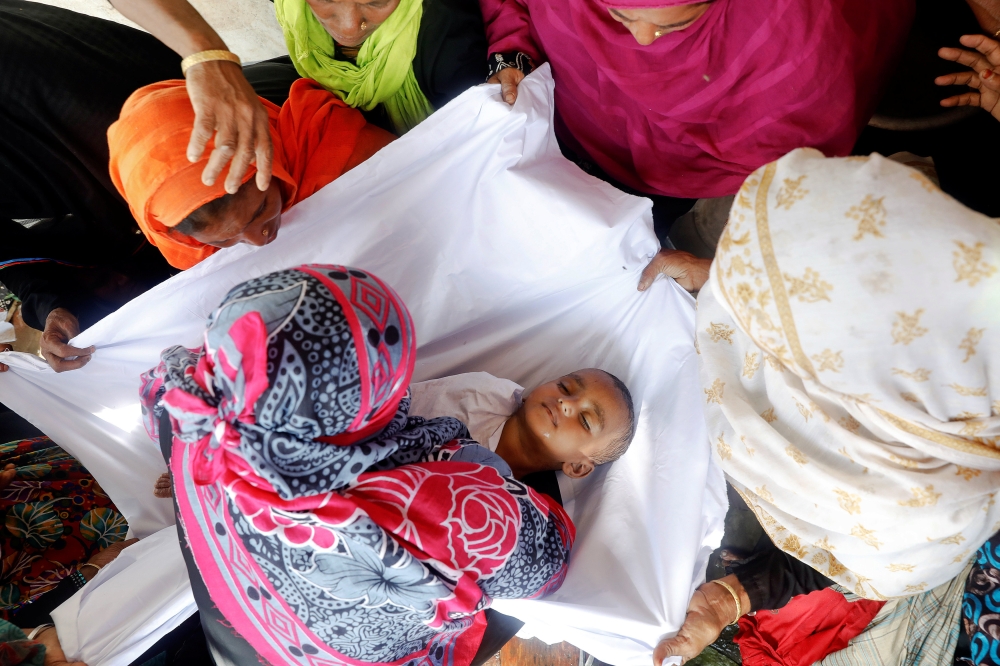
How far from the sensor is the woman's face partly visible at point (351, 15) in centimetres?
134

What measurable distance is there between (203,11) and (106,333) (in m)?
1.55

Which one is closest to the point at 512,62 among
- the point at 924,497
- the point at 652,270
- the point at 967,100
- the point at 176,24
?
the point at 652,270

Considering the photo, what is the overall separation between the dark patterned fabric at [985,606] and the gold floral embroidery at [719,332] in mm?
644

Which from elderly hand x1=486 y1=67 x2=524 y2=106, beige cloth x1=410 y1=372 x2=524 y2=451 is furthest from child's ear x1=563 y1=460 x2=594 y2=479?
elderly hand x1=486 y1=67 x2=524 y2=106

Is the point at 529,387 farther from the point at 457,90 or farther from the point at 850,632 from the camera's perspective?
the point at 850,632

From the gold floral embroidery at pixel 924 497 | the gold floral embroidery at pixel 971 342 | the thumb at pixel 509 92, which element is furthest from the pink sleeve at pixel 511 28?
the gold floral embroidery at pixel 924 497

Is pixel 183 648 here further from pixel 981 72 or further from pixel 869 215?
pixel 981 72

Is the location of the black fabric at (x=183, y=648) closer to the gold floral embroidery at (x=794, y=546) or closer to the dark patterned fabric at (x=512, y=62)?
the gold floral embroidery at (x=794, y=546)

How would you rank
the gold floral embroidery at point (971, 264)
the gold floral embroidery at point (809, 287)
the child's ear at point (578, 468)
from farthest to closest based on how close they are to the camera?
the child's ear at point (578, 468)
the gold floral embroidery at point (809, 287)
the gold floral embroidery at point (971, 264)

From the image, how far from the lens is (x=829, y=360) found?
35.7 inches

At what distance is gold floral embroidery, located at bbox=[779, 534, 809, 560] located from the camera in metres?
1.17

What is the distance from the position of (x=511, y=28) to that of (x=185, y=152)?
0.79m

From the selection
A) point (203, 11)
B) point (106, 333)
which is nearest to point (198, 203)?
point (106, 333)

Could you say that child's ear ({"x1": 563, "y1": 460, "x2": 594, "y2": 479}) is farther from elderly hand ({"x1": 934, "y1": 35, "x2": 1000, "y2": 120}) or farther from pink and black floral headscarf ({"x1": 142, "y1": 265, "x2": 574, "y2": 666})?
elderly hand ({"x1": 934, "y1": 35, "x2": 1000, "y2": 120})
